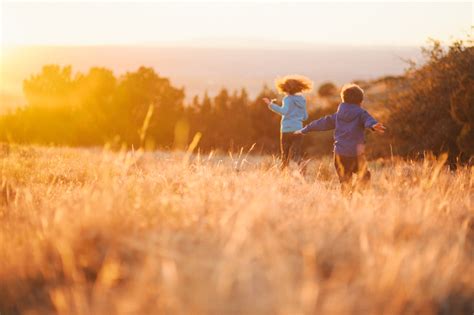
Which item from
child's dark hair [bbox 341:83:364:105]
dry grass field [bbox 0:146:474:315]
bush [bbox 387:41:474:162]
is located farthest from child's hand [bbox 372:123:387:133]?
bush [bbox 387:41:474:162]

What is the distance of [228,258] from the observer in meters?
4.31

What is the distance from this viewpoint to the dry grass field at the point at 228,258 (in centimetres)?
398

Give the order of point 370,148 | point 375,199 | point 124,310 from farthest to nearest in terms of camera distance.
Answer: point 370,148 < point 375,199 < point 124,310

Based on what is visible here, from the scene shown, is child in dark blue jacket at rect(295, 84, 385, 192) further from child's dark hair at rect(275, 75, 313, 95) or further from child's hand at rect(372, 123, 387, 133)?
child's dark hair at rect(275, 75, 313, 95)

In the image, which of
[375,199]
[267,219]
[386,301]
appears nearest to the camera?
[386,301]

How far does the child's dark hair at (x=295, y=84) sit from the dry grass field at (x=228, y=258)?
5.46m

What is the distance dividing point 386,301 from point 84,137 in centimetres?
1918

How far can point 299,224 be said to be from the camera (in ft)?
17.6

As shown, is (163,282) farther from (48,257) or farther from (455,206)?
(455,206)

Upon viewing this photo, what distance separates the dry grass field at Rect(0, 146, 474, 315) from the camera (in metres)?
3.98

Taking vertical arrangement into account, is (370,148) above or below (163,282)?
below

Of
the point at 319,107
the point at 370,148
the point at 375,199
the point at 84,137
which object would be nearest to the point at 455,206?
the point at 375,199

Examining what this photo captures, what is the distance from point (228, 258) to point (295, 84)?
301 inches

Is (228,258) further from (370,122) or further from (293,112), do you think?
(293,112)
